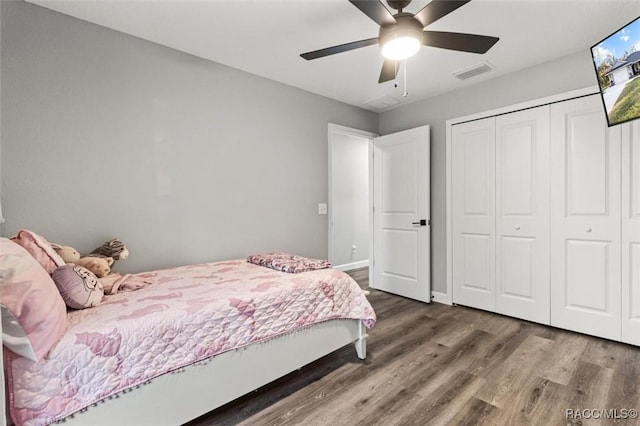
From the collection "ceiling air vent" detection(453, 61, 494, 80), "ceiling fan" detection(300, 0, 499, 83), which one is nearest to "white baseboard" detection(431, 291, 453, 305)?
"ceiling air vent" detection(453, 61, 494, 80)

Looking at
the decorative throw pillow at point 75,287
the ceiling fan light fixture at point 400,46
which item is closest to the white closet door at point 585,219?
the ceiling fan light fixture at point 400,46

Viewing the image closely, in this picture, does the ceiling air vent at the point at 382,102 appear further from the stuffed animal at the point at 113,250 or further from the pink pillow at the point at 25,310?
the pink pillow at the point at 25,310

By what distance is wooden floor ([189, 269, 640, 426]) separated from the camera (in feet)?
5.29

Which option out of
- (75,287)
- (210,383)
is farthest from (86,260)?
(210,383)

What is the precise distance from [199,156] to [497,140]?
2.95 meters

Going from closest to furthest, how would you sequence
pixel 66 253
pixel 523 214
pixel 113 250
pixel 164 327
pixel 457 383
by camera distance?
pixel 164 327 → pixel 66 253 → pixel 457 383 → pixel 113 250 → pixel 523 214

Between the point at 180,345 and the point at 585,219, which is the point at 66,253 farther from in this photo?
the point at 585,219

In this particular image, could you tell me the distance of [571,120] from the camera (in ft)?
8.57

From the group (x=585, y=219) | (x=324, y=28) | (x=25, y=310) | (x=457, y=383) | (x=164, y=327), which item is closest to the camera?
(x=25, y=310)

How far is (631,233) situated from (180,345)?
3.31 metres

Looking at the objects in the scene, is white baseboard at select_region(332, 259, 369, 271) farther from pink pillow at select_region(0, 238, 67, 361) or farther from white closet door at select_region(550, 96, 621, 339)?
pink pillow at select_region(0, 238, 67, 361)

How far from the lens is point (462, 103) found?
3.32 metres
